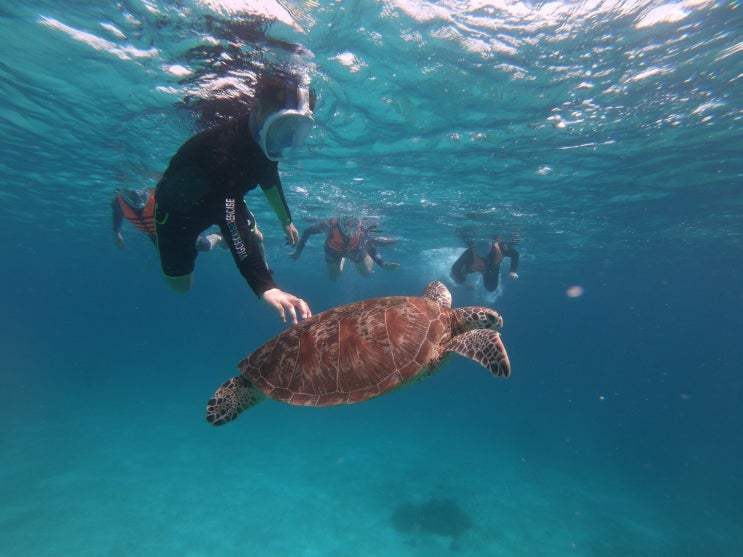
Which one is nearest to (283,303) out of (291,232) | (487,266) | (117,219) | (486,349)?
(486,349)

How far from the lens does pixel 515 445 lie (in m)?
28.0

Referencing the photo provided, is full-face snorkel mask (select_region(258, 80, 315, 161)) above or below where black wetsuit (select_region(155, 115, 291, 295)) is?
above

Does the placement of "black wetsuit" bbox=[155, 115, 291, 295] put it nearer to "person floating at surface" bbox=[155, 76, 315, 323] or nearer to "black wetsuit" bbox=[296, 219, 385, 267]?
"person floating at surface" bbox=[155, 76, 315, 323]

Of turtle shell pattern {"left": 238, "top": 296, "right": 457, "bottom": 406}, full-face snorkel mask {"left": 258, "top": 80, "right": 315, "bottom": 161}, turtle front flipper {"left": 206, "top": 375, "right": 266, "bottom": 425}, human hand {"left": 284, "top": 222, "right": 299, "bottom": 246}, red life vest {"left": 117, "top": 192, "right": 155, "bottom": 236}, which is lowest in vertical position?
turtle front flipper {"left": 206, "top": 375, "right": 266, "bottom": 425}

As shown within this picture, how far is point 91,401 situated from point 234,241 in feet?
126

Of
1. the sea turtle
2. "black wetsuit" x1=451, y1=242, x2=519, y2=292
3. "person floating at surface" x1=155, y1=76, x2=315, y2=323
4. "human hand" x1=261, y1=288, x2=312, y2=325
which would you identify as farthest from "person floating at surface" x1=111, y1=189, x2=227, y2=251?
"black wetsuit" x1=451, y1=242, x2=519, y2=292

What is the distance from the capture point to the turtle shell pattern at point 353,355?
4.22 m

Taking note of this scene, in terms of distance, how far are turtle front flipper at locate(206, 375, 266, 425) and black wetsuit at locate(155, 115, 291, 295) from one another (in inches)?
69.3

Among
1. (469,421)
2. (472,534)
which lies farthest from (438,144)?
(469,421)

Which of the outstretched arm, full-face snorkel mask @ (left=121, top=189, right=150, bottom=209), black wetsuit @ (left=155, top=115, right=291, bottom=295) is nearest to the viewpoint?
black wetsuit @ (left=155, top=115, right=291, bottom=295)

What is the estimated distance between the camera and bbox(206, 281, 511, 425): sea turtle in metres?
4.19

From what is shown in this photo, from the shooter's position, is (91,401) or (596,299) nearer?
(91,401)

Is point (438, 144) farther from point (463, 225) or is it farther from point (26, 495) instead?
point (26, 495)

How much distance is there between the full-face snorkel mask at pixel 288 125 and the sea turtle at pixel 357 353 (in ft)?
7.87
